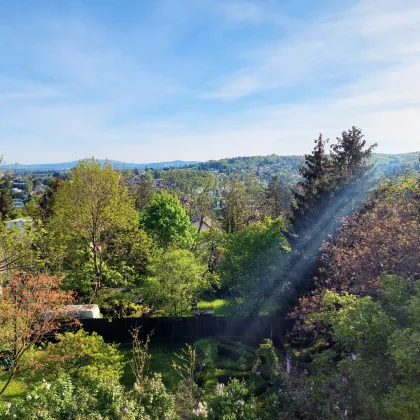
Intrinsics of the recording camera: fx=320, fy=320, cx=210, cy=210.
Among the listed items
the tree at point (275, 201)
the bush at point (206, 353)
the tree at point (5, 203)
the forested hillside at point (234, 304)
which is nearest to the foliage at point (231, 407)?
the forested hillside at point (234, 304)

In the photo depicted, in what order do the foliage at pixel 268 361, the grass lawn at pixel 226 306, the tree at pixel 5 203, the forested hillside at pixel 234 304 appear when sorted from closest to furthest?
the forested hillside at pixel 234 304 < the foliage at pixel 268 361 < the grass lawn at pixel 226 306 < the tree at pixel 5 203

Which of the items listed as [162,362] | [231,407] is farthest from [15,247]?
[231,407]

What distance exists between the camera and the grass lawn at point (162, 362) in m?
13.4

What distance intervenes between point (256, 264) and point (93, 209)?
9352 mm

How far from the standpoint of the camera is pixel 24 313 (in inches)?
415

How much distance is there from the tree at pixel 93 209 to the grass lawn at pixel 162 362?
436 centimetres

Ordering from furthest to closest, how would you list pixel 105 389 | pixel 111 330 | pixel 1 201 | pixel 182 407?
pixel 1 201 < pixel 111 330 < pixel 182 407 < pixel 105 389

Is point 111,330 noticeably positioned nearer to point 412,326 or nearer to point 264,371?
point 264,371

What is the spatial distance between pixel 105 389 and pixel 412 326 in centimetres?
712

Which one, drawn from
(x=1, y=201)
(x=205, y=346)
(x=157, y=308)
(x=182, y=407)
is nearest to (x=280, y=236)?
(x=205, y=346)

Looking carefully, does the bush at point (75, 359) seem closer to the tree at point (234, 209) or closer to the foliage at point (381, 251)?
the foliage at point (381, 251)

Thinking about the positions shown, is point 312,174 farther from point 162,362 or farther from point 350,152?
point 162,362

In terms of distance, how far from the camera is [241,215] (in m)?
32.1

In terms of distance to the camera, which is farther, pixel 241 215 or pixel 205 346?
pixel 241 215
